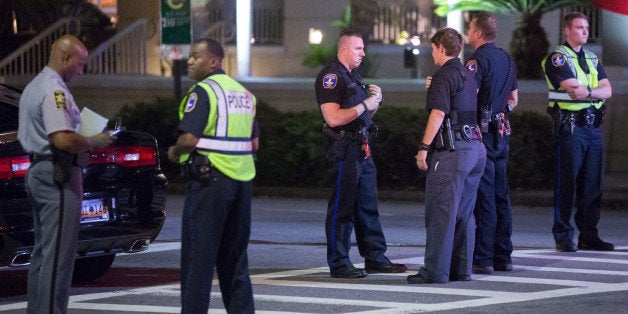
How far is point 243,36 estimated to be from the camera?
2336cm

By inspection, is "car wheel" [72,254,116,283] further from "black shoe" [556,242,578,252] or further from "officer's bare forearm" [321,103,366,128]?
"black shoe" [556,242,578,252]

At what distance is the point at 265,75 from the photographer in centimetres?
2638

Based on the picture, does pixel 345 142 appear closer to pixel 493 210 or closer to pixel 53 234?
pixel 493 210

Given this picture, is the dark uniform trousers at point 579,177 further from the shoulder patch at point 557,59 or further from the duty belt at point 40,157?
the duty belt at point 40,157

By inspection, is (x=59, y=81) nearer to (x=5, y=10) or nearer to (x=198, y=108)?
A: (x=198, y=108)

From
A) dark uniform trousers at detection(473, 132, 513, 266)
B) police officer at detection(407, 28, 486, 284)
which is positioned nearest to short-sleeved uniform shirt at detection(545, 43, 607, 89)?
dark uniform trousers at detection(473, 132, 513, 266)

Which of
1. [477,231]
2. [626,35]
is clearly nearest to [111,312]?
[477,231]

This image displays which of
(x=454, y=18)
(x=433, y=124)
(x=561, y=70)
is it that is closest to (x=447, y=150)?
(x=433, y=124)

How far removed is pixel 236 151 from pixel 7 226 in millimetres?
2149

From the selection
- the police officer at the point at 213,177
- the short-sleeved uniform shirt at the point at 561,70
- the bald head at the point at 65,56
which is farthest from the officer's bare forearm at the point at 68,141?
the short-sleeved uniform shirt at the point at 561,70

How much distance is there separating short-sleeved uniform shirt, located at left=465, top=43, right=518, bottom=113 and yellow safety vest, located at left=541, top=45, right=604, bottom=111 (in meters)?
1.03

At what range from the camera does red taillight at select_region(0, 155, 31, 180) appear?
857cm

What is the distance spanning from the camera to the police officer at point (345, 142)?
9670 mm

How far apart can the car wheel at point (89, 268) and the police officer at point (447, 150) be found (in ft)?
7.83
